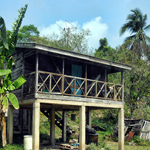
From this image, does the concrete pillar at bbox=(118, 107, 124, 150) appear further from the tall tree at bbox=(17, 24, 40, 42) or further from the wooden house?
the tall tree at bbox=(17, 24, 40, 42)

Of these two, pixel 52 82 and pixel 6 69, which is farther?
pixel 52 82

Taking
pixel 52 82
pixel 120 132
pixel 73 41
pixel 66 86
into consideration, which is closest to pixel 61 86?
pixel 52 82

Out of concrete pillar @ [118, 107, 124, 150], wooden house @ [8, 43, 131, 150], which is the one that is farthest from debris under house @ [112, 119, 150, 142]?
wooden house @ [8, 43, 131, 150]

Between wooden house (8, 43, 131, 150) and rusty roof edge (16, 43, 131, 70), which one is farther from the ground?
rusty roof edge (16, 43, 131, 70)

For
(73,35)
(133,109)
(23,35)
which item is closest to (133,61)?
(133,109)

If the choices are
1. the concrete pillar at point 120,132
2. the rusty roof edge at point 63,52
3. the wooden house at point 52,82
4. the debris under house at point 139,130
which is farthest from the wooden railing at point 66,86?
the debris under house at point 139,130

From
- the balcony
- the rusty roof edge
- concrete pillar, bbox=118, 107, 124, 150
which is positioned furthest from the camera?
concrete pillar, bbox=118, 107, 124, 150

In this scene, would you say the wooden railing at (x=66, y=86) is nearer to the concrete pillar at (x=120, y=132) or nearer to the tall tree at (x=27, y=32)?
the concrete pillar at (x=120, y=132)

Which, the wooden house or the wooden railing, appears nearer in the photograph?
the wooden house

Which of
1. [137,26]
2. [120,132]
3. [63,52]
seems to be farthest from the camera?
[137,26]

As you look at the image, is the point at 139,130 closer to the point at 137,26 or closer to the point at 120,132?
the point at 120,132

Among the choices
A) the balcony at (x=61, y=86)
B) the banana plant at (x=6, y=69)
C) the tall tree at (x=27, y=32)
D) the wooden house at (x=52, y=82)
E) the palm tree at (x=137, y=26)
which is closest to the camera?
the wooden house at (x=52, y=82)

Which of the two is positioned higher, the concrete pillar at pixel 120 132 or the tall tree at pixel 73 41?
the tall tree at pixel 73 41

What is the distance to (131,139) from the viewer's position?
1897 cm
